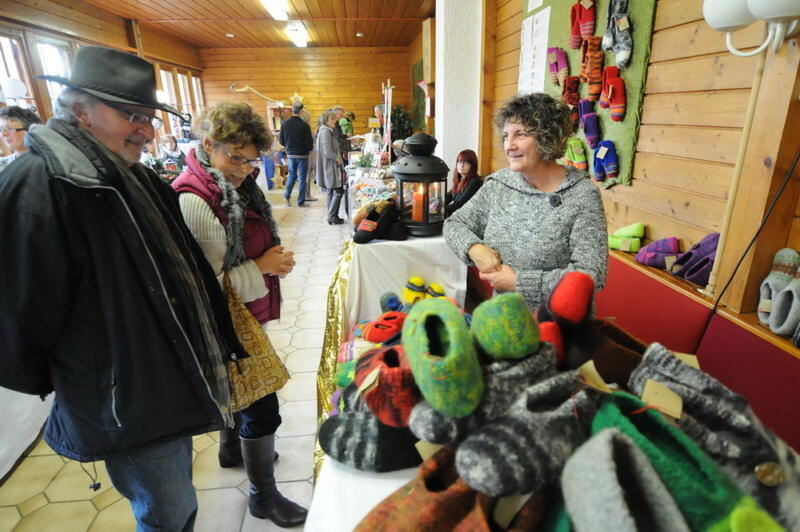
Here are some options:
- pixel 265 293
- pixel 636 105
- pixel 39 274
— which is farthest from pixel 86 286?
pixel 636 105

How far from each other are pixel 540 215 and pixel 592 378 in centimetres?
78

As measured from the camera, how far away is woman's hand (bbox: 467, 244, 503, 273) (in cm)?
133

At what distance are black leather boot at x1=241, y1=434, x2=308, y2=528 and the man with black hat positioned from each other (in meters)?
0.47

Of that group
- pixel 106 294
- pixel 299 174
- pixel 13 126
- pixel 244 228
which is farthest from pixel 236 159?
pixel 299 174

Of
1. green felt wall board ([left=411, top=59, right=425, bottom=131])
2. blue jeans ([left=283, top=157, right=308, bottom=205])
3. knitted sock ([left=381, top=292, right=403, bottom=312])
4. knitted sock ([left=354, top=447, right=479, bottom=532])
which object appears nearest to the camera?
knitted sock ([left=354, top=447, right=479, bottom=532])

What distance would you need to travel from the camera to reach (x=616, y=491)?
0.38m

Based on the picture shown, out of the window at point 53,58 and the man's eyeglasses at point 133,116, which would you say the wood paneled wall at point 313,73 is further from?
the man's eyeglasses at point 133,116

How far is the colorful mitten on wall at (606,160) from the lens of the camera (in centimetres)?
220

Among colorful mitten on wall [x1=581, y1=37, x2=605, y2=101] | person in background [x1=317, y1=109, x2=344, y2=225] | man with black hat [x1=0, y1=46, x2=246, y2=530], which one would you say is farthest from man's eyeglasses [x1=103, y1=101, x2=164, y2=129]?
person in background [x1=317, y1=109, x2=344, y2=225]

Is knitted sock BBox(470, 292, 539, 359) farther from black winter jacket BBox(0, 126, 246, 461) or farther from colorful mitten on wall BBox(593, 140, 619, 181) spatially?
colorful mitten on wall BBox(593, 140, 619, 181)

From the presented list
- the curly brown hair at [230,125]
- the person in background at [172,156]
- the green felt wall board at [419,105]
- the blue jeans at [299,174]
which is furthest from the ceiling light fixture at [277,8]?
the curly brown hair at [230,125]

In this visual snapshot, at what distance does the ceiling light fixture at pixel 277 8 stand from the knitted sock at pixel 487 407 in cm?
761

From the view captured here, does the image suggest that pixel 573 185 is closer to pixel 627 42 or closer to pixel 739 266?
pixel 739 266

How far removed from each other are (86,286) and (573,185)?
125cm
